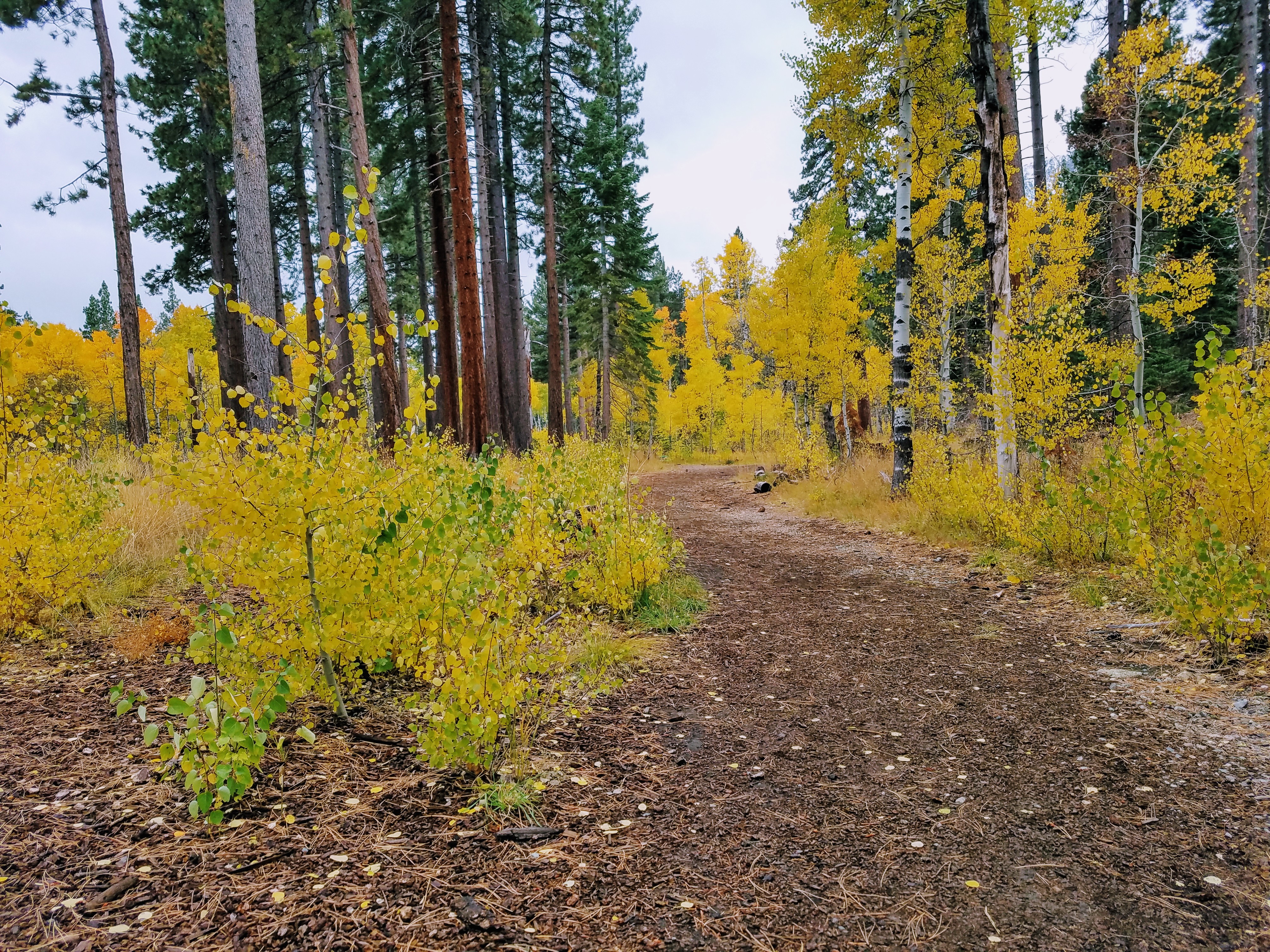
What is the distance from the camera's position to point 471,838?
6.45 feet

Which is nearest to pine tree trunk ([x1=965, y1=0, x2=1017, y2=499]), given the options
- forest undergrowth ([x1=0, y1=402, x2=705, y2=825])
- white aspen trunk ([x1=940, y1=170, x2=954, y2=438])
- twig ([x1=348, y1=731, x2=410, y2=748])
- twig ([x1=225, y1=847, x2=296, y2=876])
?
white aspen trunk ([x1=940, y1=170, x2=954, y2=438])

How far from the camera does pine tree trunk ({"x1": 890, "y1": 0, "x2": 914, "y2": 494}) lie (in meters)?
8.29

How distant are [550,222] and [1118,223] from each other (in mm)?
10968

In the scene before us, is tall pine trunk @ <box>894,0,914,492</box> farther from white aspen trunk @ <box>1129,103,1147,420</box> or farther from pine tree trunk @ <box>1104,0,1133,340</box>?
pine tree trunk @ <box>1104,0,1133,340</box>

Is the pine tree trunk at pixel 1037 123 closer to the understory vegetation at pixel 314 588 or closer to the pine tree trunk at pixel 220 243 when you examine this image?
the understory vegetation at pixel 314 588

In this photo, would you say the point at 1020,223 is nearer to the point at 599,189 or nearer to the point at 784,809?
the point at 599,189

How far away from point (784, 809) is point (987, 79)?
25.7ft

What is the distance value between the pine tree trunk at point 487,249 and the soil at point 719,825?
10095 millimetres

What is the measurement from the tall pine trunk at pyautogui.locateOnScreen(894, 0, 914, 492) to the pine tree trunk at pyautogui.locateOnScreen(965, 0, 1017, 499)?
5.24 ft

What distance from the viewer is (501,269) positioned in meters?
15.3

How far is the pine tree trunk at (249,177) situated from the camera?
5621mm

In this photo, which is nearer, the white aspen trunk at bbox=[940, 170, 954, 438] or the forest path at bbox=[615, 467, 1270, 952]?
the forest path at bbox=[615, 467, 1270, 952]

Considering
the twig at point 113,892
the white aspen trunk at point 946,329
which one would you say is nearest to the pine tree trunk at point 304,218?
the white aspen trunk at point 946,329

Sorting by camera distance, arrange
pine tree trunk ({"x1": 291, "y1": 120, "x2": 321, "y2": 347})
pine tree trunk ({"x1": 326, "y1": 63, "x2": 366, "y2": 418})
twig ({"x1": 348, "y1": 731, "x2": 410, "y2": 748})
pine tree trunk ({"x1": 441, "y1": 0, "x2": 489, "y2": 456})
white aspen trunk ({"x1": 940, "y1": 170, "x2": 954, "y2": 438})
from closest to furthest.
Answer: twig ({"x1": 348, "y1": 731, "x2": 410, "y2": 748}), pine tree trunk ({"x1": 441, "y1": 0, "x2": 489, "y2": 456}), white aspen trunk ({"x1": 940, "y1": 170, "x2": 954, "y2": 438}), pine tree trunk ({"x1": 326, "y1": 63, "x2": 366, "y2": 418}), pine tree trunk ({"x1": 291, "y1": 120, "x2": 321, "y2": 347})
